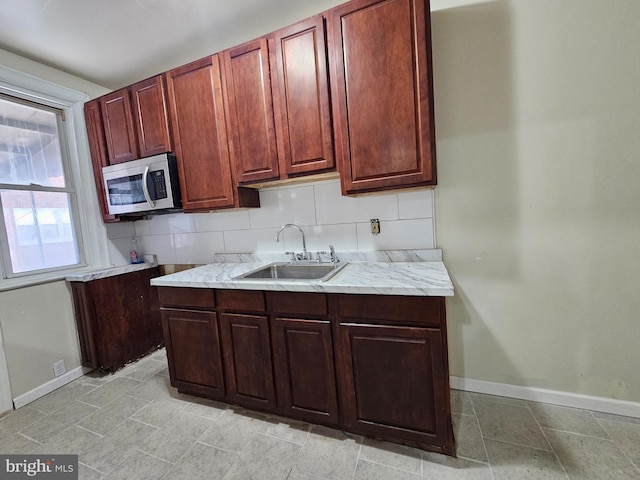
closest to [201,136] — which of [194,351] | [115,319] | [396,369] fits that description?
[194,351]

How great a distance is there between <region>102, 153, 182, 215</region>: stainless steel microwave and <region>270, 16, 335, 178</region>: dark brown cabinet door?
3.09 ft

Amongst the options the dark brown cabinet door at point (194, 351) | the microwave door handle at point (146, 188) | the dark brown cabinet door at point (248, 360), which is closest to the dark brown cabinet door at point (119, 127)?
the microwave door handle at point (146, 188)

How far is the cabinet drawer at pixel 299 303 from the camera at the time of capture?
4.60 feet

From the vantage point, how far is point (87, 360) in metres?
2.26

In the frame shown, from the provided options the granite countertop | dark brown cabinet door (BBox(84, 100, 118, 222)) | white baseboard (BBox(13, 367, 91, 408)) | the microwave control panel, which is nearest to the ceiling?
dark brown cabinet door (BBox(84, 100, 118, 222))

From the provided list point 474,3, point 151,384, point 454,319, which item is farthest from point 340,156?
point 151,384

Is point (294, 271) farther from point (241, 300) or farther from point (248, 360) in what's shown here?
point (248, 360)

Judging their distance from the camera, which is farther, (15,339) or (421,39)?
(15,339)

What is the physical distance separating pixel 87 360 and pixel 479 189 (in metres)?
3.31

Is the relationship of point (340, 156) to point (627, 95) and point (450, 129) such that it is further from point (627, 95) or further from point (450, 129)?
point (627, 95)

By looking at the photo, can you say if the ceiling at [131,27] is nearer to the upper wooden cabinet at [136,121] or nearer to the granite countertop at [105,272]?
the upper wooden cabinet at [136,121]

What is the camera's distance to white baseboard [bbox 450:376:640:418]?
4.84 feet

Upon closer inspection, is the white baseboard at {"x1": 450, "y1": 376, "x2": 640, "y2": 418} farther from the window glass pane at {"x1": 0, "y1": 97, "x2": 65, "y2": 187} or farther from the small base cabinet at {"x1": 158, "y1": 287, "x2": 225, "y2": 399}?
the window glass pane at {"x1": 0, "y1": 97, "x2": 65, "y2": 187}

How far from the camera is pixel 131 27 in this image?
5.91 ft
